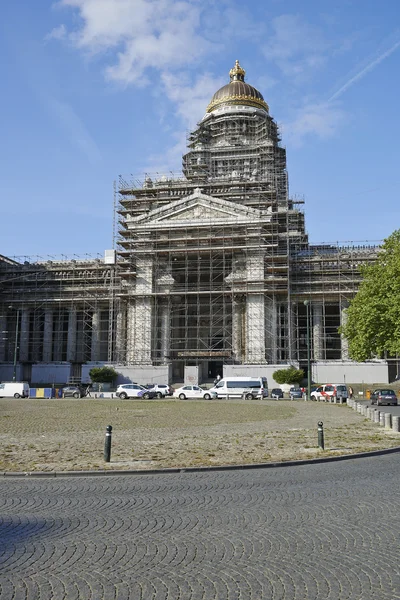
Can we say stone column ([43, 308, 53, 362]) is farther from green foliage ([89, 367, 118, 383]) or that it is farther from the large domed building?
green foliage ([89, 367, 118, 383])

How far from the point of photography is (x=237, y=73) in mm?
91375

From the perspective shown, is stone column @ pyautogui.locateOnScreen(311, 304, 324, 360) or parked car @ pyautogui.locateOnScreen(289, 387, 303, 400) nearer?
parked car @ pyautogui.locateOnScreen(289, 387, 303, 400)

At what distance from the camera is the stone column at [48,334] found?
75.7 m

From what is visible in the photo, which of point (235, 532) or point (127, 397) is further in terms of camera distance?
point (127, 397)

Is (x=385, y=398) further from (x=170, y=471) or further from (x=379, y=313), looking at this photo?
(x=170, y=471)

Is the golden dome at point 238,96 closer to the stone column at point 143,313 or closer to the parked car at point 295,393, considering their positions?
the stone column at point 143,313

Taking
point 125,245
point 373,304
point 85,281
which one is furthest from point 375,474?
point 85,281

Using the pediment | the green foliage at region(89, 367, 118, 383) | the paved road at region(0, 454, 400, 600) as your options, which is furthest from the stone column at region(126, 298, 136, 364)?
the paved road at region(0, 454, 400, 600)

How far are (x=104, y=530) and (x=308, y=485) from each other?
16.4 ft

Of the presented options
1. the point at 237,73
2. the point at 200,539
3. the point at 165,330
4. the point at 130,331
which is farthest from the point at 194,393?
the point at 237,73

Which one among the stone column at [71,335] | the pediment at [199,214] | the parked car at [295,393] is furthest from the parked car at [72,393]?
the pediment at [199,214]

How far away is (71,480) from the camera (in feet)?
39.3

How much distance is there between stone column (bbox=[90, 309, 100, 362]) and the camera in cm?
7369

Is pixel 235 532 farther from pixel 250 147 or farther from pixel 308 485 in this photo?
pixel 250 147
